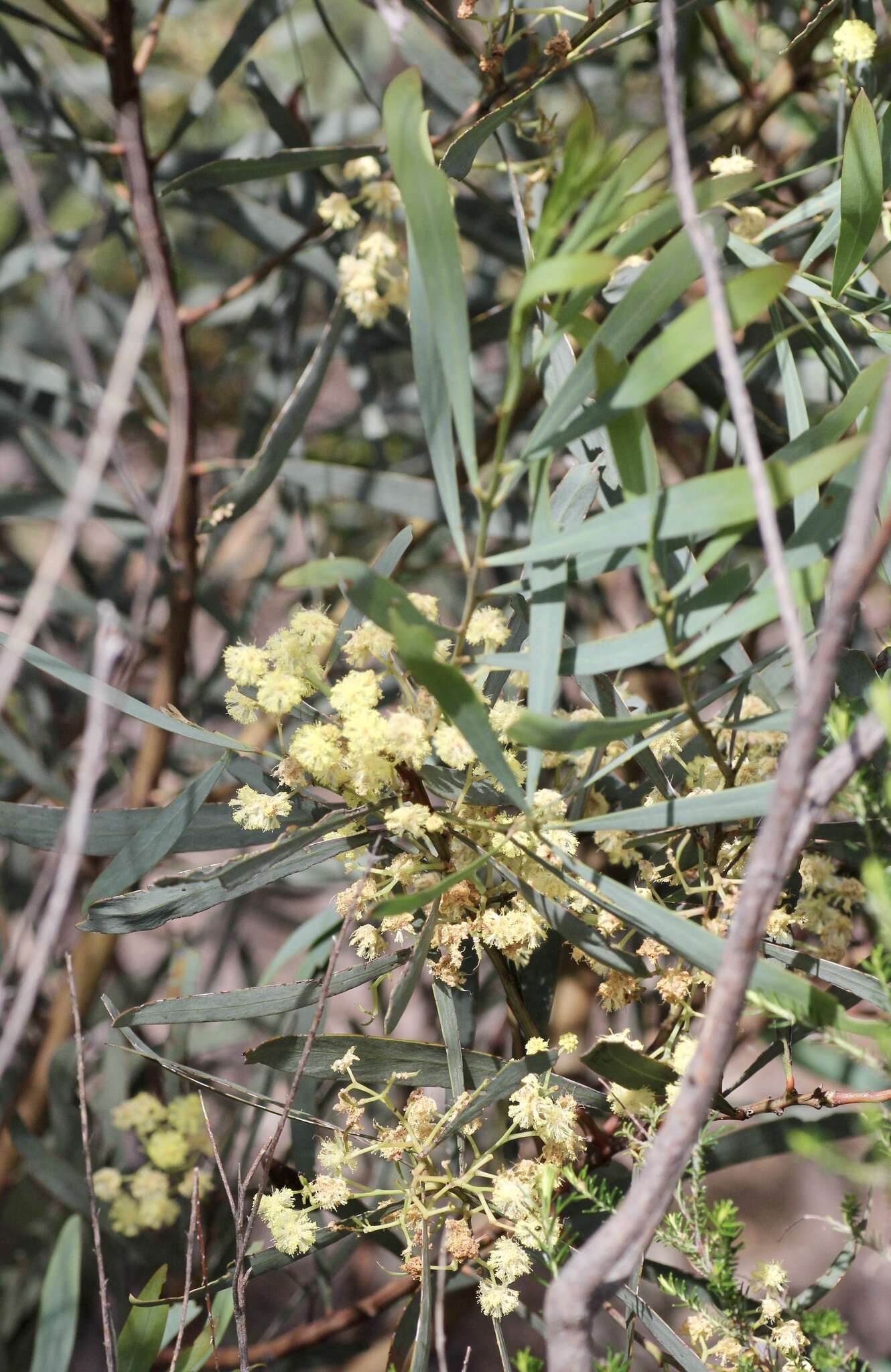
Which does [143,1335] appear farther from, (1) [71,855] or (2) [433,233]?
(2) [433,233]

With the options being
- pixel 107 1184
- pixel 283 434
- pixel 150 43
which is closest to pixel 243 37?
pixel 150 43

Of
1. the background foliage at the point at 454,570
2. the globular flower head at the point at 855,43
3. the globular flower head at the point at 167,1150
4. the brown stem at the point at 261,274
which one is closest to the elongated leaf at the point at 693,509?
the background foliage at the point at 454,570

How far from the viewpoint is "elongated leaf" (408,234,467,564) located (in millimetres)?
364

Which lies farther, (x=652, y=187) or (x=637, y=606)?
(x=637, y=606)

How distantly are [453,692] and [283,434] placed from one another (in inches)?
12.9

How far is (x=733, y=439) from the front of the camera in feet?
2.18

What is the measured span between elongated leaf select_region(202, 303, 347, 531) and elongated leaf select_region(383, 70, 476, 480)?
25 cm

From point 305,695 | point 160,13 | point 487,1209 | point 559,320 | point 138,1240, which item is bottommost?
point 138,1240

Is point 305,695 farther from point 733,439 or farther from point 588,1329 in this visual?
point 733,439

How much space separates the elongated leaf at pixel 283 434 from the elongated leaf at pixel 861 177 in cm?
29

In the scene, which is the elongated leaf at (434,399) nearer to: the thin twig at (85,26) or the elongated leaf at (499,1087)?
the elongated leaf at (499,1087)

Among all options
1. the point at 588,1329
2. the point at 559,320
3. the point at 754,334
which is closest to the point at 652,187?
the point at 559,320

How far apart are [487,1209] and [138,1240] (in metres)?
0.45

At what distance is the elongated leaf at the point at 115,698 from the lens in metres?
0.39
